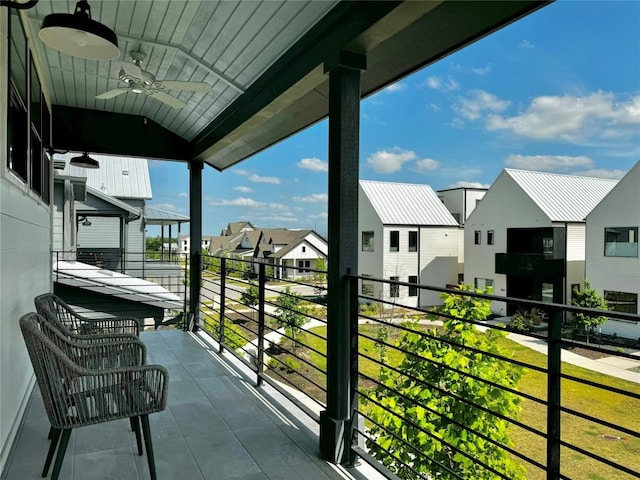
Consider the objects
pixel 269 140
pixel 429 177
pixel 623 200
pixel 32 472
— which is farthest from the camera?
pixel 429 177

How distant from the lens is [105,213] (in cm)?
1177

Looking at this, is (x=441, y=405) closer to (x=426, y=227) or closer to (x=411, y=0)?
(x=411, y=0)

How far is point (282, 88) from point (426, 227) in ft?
58.6

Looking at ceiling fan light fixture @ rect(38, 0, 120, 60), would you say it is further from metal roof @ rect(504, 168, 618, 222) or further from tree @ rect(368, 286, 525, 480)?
metal roof @ rect(504, 168, 618, 222)

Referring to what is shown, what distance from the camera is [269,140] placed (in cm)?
Result: 428

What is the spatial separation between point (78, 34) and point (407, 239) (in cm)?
1811

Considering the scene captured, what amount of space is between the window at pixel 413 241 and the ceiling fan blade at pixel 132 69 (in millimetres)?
17152

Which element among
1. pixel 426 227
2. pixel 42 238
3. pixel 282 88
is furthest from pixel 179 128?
pixel 426 227

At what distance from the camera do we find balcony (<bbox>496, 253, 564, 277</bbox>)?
14898 mm

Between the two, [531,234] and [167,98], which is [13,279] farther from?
[531,234]

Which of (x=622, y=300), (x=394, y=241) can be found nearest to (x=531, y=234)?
(x=622, y=300)

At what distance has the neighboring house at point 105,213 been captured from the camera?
932cm

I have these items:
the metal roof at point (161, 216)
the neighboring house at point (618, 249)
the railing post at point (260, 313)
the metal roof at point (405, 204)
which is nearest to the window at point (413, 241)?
the metal roof at point (405, 204)

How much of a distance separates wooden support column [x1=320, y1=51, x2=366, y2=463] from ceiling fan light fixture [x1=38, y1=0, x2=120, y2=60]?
1117 mm
